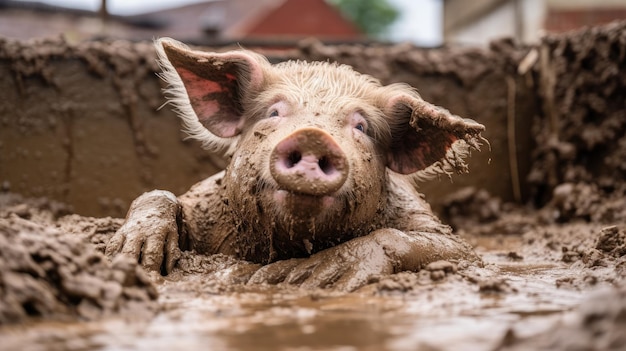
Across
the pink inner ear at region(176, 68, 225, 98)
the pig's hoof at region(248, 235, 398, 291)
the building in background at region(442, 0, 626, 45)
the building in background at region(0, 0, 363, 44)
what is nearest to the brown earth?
the pig's hoof at region(248, 235, 398, 291)

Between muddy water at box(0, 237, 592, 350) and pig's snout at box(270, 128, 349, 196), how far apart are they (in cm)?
46

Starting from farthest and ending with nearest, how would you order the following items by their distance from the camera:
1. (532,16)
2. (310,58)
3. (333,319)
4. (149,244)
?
(532,16)
(310,58)
(149,244)
(333,319)

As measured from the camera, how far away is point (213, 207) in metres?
4.68

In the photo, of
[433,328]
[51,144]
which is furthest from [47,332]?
[51,144]

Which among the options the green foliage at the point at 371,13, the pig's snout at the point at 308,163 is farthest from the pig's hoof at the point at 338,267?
the green foliage at the point at 371,13

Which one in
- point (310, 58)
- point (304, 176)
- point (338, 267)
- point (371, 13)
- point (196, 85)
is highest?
point (371, 13)

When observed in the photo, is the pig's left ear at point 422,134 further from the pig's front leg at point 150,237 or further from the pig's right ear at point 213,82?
the pig's front leg at point 150,237

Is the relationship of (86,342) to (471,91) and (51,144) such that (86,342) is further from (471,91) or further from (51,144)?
(471,91)

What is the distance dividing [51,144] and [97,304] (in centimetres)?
517

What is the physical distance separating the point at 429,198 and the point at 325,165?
15.1ft

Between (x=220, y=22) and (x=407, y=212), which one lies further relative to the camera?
(x=220, y=22)

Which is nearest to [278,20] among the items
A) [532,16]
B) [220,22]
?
[220,22]

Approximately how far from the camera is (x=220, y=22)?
24.5 m

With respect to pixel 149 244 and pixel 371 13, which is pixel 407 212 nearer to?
pixel 149 244
